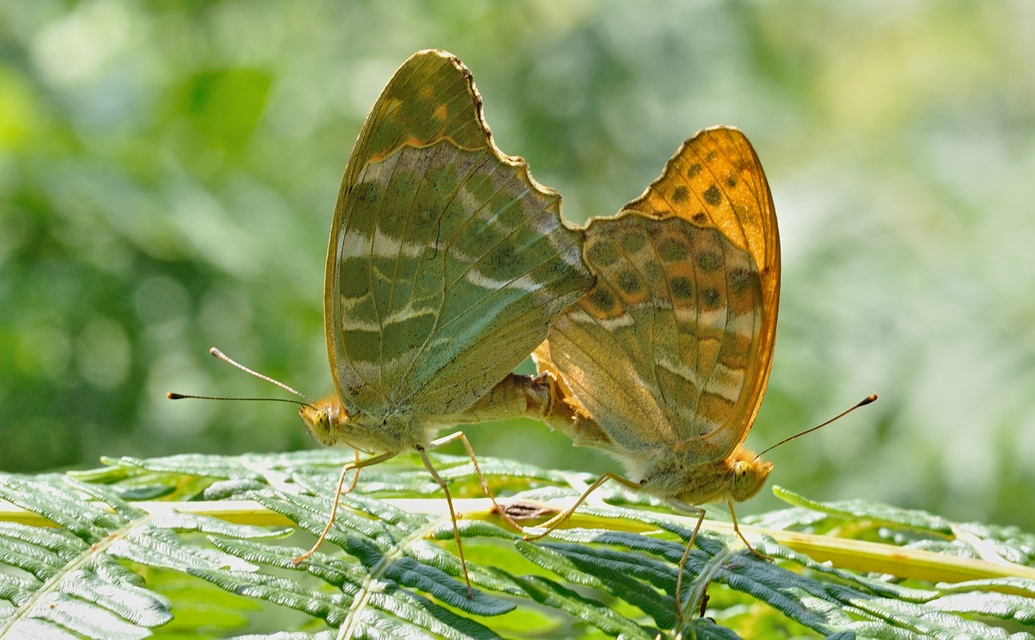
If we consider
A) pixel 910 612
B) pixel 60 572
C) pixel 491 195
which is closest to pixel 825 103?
pixel 491 195

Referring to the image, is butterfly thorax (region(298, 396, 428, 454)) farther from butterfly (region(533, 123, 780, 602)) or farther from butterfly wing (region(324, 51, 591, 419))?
butterfly (region(533, 123, 780, 602))

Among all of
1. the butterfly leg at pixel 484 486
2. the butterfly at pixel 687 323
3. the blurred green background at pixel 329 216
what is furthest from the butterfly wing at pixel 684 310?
the blurred green background at pixel 329 216

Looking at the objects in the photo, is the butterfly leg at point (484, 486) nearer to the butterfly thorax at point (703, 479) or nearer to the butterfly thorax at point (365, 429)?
the butterfly thorax at point (365, 429)

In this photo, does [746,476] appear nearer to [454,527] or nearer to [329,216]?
[454,527]

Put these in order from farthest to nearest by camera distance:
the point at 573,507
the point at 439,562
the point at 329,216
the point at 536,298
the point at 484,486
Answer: the point at 329,216, the point at 536,298, the point at 484,486, the point at 573,507, the point at 439,562

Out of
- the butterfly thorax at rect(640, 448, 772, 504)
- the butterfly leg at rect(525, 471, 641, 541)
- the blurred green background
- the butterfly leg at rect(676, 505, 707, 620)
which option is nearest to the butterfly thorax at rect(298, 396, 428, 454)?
the butterfly leg at rect(525, 471, 641, 541)

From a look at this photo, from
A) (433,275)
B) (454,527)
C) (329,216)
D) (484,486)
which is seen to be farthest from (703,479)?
(329,216)
